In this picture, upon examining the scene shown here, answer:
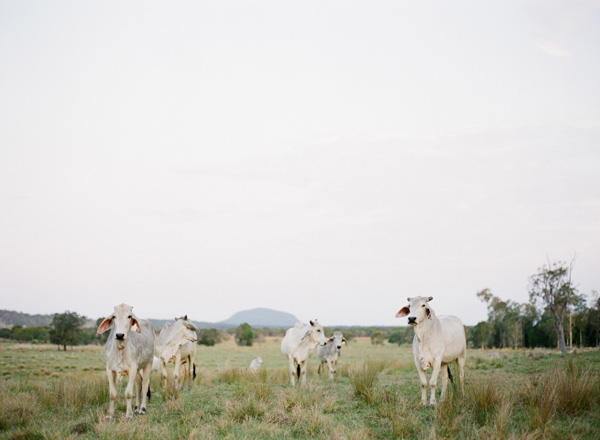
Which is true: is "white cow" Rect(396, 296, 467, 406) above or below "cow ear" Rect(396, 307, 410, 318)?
below

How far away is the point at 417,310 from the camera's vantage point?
31.0ft

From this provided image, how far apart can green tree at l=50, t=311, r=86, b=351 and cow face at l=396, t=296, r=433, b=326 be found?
44997 millimetres

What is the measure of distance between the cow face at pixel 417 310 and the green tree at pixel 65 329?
44997 millimetres

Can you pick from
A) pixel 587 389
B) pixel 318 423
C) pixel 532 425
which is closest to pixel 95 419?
pixel 318 423

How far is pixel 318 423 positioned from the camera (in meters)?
7.79

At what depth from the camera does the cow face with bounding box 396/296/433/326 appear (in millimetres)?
9398

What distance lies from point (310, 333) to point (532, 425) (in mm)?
8572

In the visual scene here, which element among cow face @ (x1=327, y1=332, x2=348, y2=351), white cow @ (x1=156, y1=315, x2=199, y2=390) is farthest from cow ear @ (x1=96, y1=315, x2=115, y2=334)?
cow face @ (x1=327, y1=332, x2=348, y2=351)

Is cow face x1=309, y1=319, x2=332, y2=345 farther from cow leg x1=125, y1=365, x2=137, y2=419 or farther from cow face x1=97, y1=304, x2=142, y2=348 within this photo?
cow face x1=97, y1=304, x2=142, y2=348

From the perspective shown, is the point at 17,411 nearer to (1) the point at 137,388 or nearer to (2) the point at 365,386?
(1) the point at 137,388

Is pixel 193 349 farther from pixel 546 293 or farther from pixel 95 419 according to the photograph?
pixel 546 293

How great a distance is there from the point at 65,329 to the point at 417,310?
150 feet

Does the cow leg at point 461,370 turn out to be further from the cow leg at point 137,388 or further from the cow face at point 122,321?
the cow leg at point 137,388

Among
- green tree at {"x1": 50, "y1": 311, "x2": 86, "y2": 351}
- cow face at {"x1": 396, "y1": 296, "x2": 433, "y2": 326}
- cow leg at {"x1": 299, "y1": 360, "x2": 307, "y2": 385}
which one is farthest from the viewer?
green tree at {"x1": 50, "y1": 311, "x2": 86, "y2": 351}
